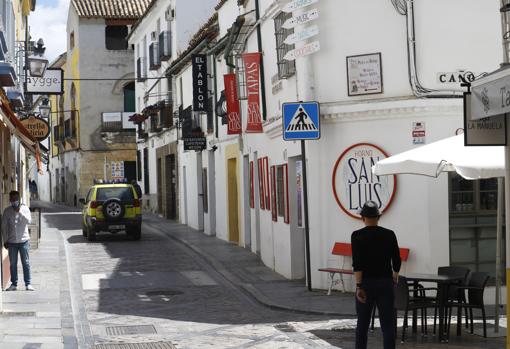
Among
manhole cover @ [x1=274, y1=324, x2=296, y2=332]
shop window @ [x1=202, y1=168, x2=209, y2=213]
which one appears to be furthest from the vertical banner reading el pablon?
manhole cover @ [x1=274, y1=324, x2=296, y2=332]

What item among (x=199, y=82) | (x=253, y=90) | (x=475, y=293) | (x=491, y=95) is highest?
(x=199, y=82)

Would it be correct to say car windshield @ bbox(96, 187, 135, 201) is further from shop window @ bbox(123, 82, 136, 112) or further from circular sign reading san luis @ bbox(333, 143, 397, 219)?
shop window @ bbox(123, 82, 136, 112)

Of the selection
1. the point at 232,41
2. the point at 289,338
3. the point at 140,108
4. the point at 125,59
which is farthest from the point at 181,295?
the point at 125,59

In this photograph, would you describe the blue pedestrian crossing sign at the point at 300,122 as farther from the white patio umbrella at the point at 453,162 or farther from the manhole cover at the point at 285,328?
the manhole cover at the point at 285,328

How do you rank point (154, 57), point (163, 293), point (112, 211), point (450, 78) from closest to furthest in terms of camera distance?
1. point (450, 78)
2. point (163, 293)
3. point (112, 211)
4. point (154, 57)

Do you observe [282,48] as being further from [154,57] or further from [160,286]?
[154,57]

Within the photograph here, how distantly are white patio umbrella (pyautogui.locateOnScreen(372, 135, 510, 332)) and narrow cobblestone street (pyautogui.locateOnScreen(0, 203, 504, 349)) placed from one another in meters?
2.13

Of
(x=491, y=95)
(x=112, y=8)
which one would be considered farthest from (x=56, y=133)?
(x=491, y=95)

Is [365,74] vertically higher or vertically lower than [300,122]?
higher

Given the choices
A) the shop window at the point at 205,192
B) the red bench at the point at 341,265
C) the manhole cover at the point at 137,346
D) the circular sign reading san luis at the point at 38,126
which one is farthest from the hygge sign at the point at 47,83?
the manhole cover at the point at 137,346

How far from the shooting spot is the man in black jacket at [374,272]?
9.99 metres

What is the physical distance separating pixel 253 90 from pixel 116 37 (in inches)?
1357

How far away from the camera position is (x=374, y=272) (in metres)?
10.0

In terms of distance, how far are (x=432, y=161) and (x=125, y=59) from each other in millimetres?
42890
